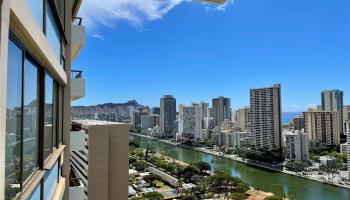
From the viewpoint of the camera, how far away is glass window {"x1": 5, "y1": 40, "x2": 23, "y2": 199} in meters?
0.53

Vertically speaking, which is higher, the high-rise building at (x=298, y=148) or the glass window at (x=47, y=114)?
the glass window at (x=47, y=114)

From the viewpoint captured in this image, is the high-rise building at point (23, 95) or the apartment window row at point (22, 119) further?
the apartment window row at point (22, 119)

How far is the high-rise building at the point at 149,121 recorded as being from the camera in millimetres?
48844

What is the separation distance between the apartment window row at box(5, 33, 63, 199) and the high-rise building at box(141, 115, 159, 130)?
47.9 m

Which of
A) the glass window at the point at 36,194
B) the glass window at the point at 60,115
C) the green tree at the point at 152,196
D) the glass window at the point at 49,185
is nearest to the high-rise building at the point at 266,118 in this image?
the green tree at the point at 152,196

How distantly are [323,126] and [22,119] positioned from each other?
1116 inches

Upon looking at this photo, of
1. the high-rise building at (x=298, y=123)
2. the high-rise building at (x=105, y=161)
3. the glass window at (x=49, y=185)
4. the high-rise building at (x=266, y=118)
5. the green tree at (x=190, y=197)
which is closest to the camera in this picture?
the glass window at (x=49, y=185)

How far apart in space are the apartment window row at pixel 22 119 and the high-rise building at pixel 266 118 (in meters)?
23.3

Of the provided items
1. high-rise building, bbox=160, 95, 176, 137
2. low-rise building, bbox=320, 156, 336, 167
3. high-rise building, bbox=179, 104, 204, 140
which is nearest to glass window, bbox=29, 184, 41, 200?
low-rise building, bbox=320, 156, 336, 167

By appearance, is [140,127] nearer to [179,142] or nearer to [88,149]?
[179,142]

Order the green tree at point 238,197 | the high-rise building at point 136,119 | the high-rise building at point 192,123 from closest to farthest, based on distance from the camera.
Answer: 1. the green tree at point 238,197
2. the high-rise building at point 192,123
3. the high-rise building at point 136,119

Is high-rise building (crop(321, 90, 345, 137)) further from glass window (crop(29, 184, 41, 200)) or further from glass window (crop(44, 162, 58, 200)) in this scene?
glass window (crop(29, 184, 41, 200))

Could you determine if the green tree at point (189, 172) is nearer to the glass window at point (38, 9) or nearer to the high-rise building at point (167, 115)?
the glass window at point (38, 9)

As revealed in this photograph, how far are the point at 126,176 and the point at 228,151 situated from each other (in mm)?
19809
